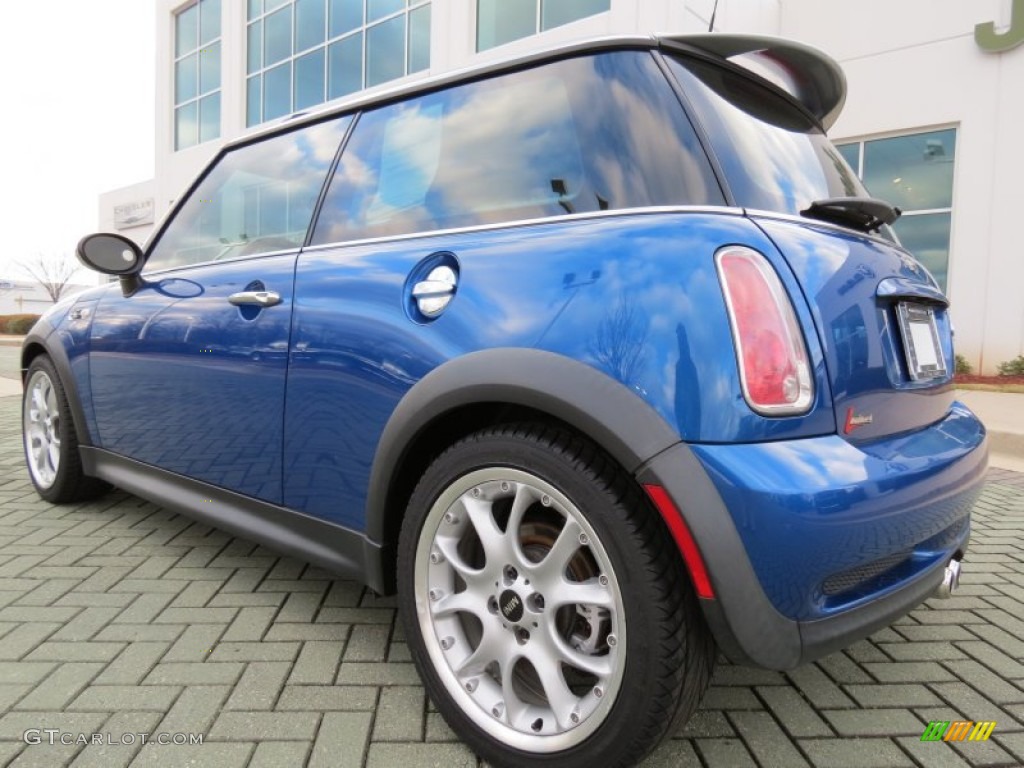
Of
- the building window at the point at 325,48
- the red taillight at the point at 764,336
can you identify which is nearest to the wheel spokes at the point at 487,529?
the red taillight at the point at 764,336

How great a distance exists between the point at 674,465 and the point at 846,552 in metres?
0.38

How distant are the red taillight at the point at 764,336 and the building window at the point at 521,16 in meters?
12.1

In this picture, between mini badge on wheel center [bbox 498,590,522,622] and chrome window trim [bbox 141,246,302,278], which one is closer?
mini badge on wheel center [bbox 498,590,522,622]

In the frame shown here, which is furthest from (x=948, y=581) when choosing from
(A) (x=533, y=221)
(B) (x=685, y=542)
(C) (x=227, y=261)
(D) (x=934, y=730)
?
(C) (x=227, y=261)

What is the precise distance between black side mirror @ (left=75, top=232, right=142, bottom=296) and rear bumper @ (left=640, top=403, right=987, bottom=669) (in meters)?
2.51

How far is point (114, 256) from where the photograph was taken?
288 centimetres

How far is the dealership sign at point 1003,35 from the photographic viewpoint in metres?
9.51

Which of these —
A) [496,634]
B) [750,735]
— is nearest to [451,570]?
[496,634]

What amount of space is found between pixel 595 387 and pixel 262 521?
136 cm

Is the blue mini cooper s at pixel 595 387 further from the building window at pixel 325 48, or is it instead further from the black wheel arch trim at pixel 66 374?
the building window at pixel 325 48

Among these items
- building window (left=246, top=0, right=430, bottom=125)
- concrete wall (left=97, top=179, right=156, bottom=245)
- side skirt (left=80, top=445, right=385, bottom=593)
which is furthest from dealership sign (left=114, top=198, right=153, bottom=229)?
side skirt (left=80, top=445, right=385, bottom=593)

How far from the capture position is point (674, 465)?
1.29 meters

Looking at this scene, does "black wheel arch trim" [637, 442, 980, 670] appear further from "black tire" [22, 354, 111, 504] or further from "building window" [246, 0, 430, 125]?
"building window" [246, 0, 430, 125]

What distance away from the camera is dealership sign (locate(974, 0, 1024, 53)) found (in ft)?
31.2
